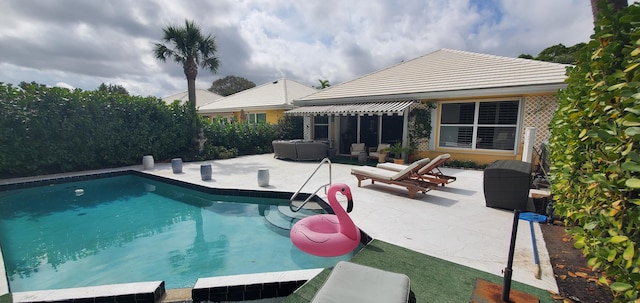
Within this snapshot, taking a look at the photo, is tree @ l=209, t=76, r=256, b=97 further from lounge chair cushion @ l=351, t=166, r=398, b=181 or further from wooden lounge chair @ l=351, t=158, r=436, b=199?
wooden lounge chair @ l=351, t=158, r=436, b=199

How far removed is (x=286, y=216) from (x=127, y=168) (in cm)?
1325

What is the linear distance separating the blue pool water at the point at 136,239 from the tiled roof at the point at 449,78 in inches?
469

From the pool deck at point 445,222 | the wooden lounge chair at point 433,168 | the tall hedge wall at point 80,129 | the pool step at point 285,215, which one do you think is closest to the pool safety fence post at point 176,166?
the pool deck at point 445,222

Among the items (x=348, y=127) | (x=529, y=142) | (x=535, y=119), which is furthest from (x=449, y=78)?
(x=348, y=127)

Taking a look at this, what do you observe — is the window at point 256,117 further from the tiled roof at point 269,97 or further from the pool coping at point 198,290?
the pool coping at point 198,290

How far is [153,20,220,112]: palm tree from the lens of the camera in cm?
1791

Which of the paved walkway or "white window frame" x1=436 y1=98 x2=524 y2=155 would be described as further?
"white window frame" x1=436 y1=98 x2=524 y2=155

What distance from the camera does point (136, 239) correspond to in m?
7.53

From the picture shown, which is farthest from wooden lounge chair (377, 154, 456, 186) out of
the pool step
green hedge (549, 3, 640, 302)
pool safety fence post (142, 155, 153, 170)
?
pool safety fence post (142, 155, 153, 170)

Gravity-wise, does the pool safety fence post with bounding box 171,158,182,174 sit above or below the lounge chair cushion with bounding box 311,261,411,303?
below

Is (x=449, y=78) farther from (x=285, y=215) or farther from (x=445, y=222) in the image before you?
(x=285, y=215)

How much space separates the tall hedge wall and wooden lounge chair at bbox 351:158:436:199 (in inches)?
587

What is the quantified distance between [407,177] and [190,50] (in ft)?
57.7

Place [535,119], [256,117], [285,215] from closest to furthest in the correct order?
[285,215] < [535,119] < [256,117]
